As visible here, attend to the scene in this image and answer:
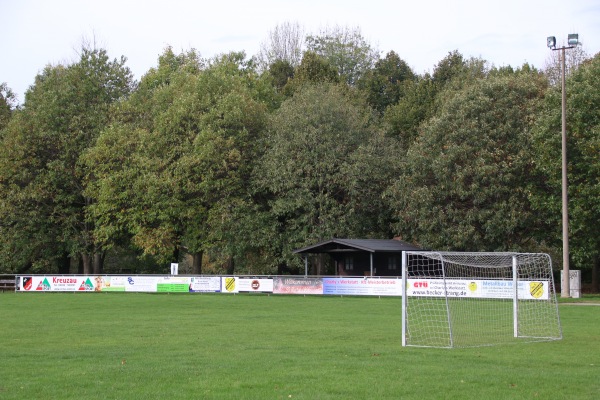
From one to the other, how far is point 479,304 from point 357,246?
1234 centimetres

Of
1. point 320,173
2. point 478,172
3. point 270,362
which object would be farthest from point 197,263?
point 270,362

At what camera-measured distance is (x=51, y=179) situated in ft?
187

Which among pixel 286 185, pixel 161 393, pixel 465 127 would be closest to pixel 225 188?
pixel 286 185

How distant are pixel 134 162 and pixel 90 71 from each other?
1043 centimetres

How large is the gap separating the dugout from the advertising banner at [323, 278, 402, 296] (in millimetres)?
2641

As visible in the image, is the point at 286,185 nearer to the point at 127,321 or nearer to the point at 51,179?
the point at 51,179

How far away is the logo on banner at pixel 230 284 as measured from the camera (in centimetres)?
4610

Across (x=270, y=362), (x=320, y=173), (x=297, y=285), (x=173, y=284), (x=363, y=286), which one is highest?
(x=320, y=173)

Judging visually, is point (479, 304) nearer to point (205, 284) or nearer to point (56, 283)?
point (205, 284)

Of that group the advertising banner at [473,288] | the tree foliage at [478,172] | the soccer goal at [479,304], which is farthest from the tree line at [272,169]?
the advertising banner at [473,288]

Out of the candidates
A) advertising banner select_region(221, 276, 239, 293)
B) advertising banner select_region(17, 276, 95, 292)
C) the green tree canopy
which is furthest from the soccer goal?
advertising banner select_region(17, 276, 95, 292)

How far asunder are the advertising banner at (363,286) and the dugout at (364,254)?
264 centimetres

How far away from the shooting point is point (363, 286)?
42.7 metres

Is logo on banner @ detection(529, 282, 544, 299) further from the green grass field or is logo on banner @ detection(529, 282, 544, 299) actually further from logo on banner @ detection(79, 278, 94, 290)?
logo on banner @ detection(79, 278, 94, 290)
